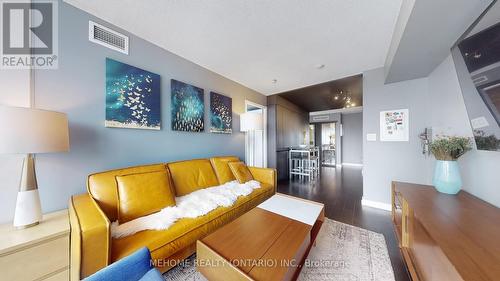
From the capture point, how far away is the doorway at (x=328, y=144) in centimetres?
746

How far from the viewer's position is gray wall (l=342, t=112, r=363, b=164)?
22.4 ft

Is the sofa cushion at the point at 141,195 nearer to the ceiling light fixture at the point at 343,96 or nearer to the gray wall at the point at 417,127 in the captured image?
the gray wall at the point at 417,127

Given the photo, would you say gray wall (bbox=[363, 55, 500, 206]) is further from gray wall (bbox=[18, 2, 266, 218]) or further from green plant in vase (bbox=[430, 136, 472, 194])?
gray wall (bbox=[18, 2, 266, 218])

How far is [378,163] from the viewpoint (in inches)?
104

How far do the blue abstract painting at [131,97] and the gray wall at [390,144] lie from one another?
335 centimetres

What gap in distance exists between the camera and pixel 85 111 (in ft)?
5.04

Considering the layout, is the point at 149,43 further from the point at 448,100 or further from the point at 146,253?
the point at 448,100

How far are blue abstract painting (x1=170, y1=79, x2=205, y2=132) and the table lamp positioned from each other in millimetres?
1164

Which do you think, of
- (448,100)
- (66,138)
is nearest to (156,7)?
(66,138)

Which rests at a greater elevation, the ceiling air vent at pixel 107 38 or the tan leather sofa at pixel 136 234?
the ceiling air vent at pixel 107 38

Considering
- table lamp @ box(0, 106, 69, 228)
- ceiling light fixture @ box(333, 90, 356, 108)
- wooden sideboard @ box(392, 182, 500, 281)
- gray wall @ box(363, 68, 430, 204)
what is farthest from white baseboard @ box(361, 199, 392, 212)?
table lamp @ box(0, 106, 69, 228)

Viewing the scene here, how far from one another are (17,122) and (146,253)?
112 centimetres

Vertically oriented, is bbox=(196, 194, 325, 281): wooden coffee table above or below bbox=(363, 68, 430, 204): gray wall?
below


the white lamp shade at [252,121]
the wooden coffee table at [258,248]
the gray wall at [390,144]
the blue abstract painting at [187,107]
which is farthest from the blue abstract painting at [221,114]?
the gray wall at [390,144]
